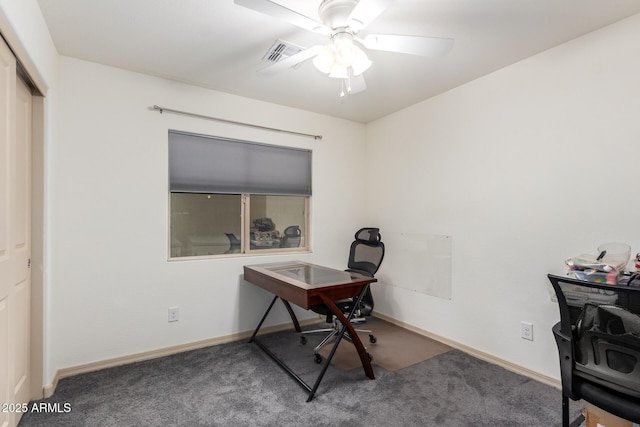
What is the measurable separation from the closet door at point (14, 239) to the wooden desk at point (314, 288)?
1.55 meters

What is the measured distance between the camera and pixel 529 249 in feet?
7.96

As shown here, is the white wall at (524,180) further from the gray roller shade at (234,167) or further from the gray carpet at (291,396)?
the gray roller shade at (234,167)

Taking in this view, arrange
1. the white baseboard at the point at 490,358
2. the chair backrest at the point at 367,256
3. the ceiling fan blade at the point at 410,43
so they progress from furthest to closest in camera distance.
Result: the chair backrest at the point at 367,256 < the white baseboard at the point at 490,358 < the ceiling fan blade at the point at 410,43

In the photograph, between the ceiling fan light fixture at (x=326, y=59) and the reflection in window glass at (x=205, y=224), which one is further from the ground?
the ceiling fan light fixture at (x=326, y=59)

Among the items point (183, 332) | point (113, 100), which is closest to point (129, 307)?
point (183, 332)

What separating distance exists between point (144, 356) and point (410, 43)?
10.1ft

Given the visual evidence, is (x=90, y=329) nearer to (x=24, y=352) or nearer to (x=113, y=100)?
(x=24, y=352)

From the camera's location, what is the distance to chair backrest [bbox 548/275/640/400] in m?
1.34

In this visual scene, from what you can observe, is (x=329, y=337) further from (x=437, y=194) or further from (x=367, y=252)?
(x=437, y=194)

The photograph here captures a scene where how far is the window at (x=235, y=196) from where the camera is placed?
2943 millimetres

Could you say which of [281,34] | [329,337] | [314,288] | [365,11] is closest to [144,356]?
[329,337]

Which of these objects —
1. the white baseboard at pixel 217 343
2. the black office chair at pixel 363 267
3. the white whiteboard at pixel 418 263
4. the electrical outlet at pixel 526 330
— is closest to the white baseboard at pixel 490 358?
the white baseboard at pixel 217 343

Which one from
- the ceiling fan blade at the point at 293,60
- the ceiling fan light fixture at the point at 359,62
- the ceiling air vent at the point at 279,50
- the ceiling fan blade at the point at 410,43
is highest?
the ceiling air vent at the point at 279,50

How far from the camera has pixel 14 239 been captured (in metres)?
1.72
